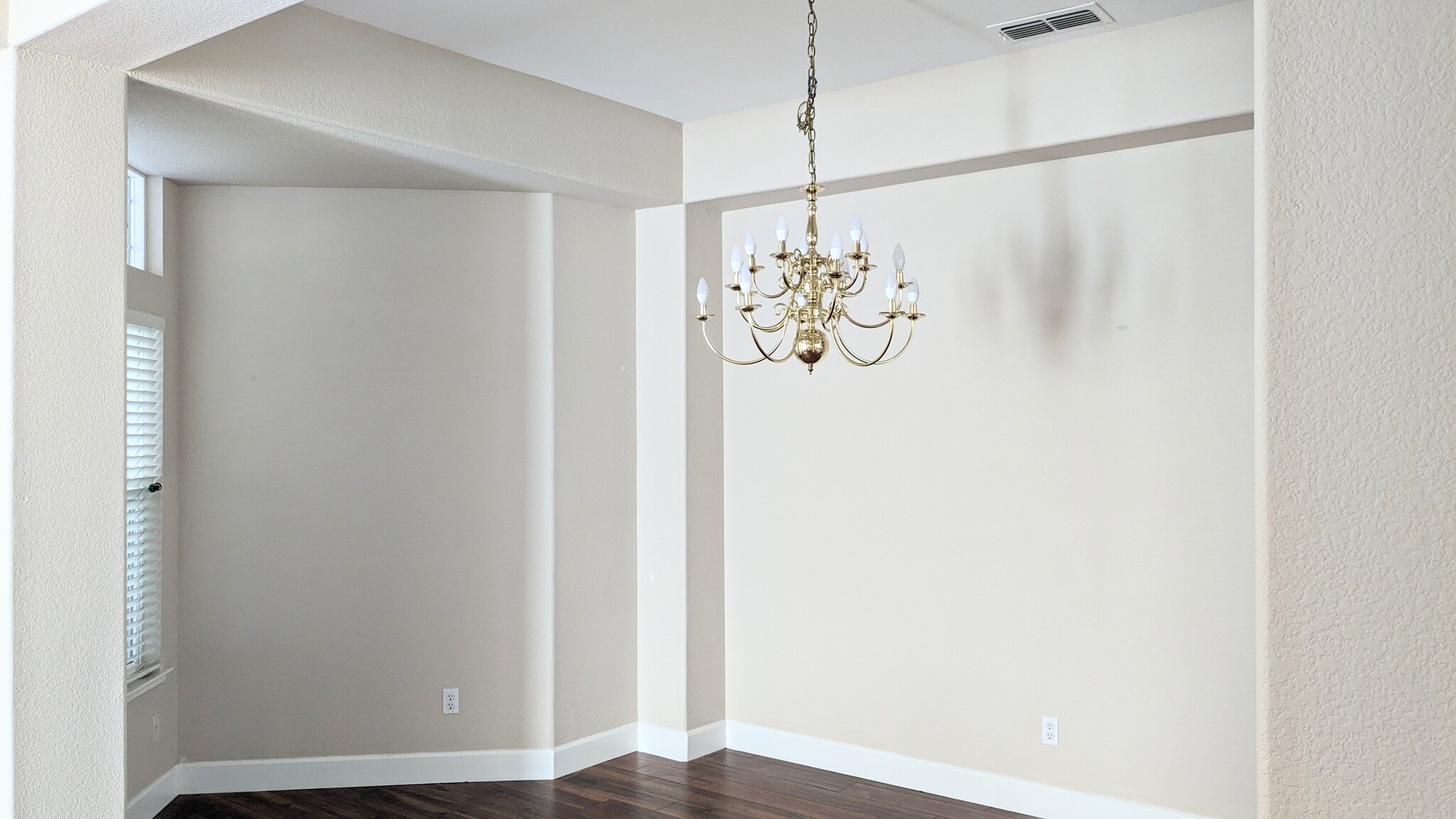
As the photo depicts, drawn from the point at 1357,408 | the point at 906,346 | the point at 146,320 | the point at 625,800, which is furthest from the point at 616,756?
the point at 1357,408

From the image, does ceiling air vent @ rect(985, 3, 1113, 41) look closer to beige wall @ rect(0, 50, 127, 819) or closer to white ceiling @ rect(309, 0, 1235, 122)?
white ceiling @ rect(309, 0, 1235, 122)

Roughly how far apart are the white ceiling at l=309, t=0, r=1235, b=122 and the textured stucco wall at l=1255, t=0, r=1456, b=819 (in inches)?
96.1

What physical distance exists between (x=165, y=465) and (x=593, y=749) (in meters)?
2.19

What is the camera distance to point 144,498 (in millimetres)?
4105

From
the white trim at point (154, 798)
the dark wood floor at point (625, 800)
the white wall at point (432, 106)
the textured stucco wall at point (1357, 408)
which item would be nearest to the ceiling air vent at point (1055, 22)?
the white wall at point (432, 106)

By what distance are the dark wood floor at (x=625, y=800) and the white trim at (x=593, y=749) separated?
0.05m

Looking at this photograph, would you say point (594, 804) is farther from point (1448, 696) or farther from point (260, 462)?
point (1448, 696)

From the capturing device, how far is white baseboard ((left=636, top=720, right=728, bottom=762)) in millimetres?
4809

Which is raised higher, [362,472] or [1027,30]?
[1027,30]

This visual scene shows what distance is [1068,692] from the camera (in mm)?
4027

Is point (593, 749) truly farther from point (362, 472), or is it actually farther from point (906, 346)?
point (906, 346)

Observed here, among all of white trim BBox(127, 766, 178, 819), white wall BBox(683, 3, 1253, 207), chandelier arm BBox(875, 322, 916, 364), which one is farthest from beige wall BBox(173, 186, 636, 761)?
chandelier arm BBox(875, 322, 916, 364)

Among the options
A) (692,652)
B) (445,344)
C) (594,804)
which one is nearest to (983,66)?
(445,344)

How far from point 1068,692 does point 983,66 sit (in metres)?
2.42
